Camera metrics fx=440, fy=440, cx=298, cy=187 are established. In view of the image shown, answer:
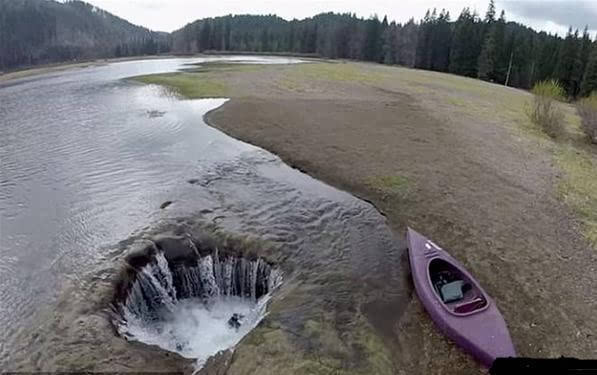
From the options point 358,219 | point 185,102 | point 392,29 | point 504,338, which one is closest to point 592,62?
point 392,29

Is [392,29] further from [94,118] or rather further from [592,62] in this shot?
[94,118]

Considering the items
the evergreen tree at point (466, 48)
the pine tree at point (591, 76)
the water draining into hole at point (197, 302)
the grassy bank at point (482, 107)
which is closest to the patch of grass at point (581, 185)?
the grassy bank at point (482, 107)

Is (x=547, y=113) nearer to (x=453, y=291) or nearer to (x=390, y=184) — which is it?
(x=390, y=184)

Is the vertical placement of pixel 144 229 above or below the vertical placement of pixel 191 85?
above

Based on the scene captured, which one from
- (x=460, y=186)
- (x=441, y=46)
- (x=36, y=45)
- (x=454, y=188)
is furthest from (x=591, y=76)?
(x=36, y=45)

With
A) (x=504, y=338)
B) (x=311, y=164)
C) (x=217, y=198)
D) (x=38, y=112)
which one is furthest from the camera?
(x=38, y=112)

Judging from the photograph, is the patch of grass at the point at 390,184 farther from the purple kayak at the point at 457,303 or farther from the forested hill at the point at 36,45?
the forested hill at the point at 36,45

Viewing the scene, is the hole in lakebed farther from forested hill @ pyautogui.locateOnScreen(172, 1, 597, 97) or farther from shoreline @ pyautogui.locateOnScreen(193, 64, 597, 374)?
forested hill @ pyautogui.locateOnScreen(172, 1, 597, 97)
